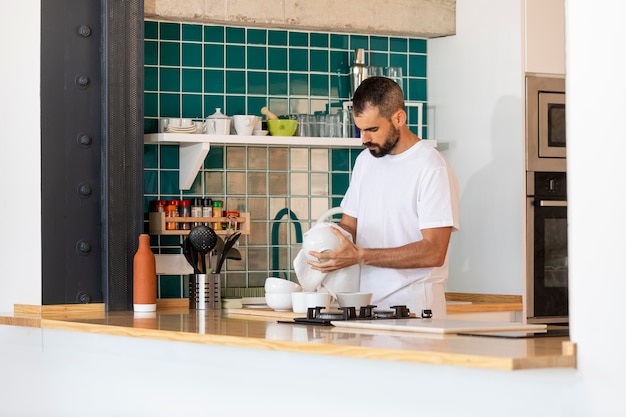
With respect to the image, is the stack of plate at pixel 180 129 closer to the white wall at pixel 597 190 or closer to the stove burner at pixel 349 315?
the stove burner at pixel 349 315

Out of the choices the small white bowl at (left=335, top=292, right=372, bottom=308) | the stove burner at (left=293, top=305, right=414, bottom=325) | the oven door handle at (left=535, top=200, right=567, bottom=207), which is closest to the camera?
the stove burner at (left=293, top=305, right=414, bottom=325)

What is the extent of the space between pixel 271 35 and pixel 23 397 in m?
1.97

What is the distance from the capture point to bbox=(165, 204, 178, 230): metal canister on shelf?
14.9ft

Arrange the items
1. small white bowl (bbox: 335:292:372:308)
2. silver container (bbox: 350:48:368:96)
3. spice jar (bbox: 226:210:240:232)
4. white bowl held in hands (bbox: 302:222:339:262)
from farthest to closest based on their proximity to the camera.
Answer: silver container (bbox: 350:48:368:96)
spice jar (bbox: 226:210:240:232)
white bowl held in hands (bbox: 302:222:339:262)
small white bowl (bbox: 335:292:372:308)

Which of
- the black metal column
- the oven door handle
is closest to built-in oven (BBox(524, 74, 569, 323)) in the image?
the oven door handle

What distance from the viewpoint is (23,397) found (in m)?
4.08

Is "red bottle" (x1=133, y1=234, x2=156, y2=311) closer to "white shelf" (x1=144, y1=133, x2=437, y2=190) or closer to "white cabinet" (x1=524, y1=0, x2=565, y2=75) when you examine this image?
"white shelf" (x1=144, y1=133, x2=437, y2=190)

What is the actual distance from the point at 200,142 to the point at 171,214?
0.33m

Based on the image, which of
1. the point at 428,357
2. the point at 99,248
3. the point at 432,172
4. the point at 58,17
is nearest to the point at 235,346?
the point at 428,357

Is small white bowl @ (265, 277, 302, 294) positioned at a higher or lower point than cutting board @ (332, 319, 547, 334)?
higher

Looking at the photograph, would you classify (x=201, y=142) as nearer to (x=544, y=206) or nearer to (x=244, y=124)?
(x=244, y=124)

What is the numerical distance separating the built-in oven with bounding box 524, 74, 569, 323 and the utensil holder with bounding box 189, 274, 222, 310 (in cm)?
140

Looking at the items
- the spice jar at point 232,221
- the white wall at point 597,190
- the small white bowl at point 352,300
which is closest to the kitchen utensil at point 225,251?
the spice jar at point 232,221

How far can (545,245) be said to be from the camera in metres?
4.72
